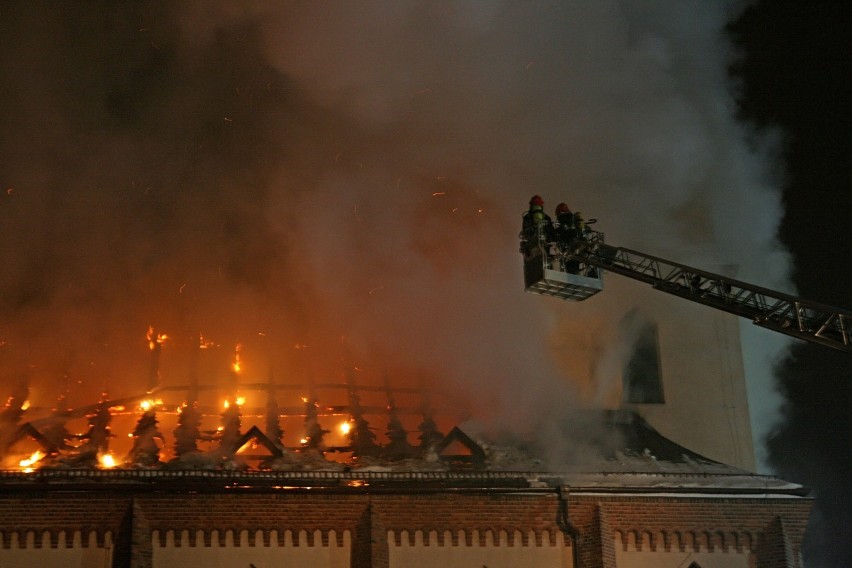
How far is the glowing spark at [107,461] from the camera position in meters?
15.2

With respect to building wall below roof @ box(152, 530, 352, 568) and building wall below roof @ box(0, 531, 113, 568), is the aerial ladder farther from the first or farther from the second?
building wall below roof @ box(0, 531, 113, 568)

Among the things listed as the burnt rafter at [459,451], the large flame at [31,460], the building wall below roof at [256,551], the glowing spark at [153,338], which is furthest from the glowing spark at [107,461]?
the glowing spark at [153,338]

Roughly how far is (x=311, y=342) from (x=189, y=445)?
230 inches

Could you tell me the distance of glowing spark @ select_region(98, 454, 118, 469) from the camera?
Result: 597 inches

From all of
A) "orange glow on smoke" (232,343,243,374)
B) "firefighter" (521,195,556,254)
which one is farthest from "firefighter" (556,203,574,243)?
"orange glow on smoke" (232,343,243,374)

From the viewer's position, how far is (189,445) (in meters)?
16.2

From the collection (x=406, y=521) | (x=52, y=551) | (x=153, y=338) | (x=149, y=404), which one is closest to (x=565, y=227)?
(x=406, y=521)

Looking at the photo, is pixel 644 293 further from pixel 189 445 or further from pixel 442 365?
pixel 189 445

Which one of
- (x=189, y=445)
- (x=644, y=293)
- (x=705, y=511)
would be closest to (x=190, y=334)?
(x=189, y=445)

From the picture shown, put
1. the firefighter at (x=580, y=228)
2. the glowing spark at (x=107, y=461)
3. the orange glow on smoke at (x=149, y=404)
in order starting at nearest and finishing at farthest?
the firefighter at (x=580, y=228), the glowing spark at (x=107, y=461), the orange glow on smoke at (x=149, y=404)

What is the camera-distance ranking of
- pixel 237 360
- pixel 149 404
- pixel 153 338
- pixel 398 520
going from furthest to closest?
1. pixel 153 338
2. pixel 237 360
3. pixel 149 404
4. pixel 398 520

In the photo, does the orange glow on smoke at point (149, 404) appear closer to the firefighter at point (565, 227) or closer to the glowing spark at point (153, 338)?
the glowing spark at point (153, 338)

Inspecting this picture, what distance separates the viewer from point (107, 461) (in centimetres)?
1534

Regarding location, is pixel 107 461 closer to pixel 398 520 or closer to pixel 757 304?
pixel 398 520
